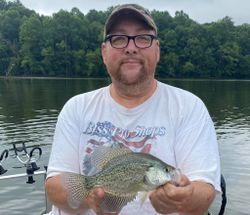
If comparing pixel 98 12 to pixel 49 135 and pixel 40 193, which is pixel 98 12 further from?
pixel 40 193

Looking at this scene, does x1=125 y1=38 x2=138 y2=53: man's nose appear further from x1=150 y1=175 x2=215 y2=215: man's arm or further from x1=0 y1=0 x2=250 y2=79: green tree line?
x1=0 y1=0 x2=250 y2=79: green tree line

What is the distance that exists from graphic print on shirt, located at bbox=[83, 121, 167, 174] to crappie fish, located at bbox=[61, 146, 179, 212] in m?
0.14

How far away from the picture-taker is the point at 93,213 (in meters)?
3.54

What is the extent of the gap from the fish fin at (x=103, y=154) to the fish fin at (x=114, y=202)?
281 mm

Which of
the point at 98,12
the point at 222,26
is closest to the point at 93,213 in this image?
the point at 222,26

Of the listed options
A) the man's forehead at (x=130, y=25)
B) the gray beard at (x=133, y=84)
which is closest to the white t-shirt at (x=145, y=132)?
the gray beard at (x=133, y=84)

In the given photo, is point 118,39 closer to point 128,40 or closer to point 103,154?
point 128,40

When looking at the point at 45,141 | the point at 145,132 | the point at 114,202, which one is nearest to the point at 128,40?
the point at 145,132

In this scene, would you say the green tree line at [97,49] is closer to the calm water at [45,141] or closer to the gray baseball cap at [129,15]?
the calm water at [45,141]

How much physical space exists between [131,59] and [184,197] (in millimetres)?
1224

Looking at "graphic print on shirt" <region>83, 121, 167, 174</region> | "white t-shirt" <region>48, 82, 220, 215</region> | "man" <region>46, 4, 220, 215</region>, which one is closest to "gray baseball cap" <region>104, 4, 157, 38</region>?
"man" <region>46, 4, 220, 215</region>

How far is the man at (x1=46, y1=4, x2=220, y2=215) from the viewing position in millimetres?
3361

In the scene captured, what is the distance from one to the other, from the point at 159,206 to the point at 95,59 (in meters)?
104

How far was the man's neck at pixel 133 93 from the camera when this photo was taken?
3.64 m
